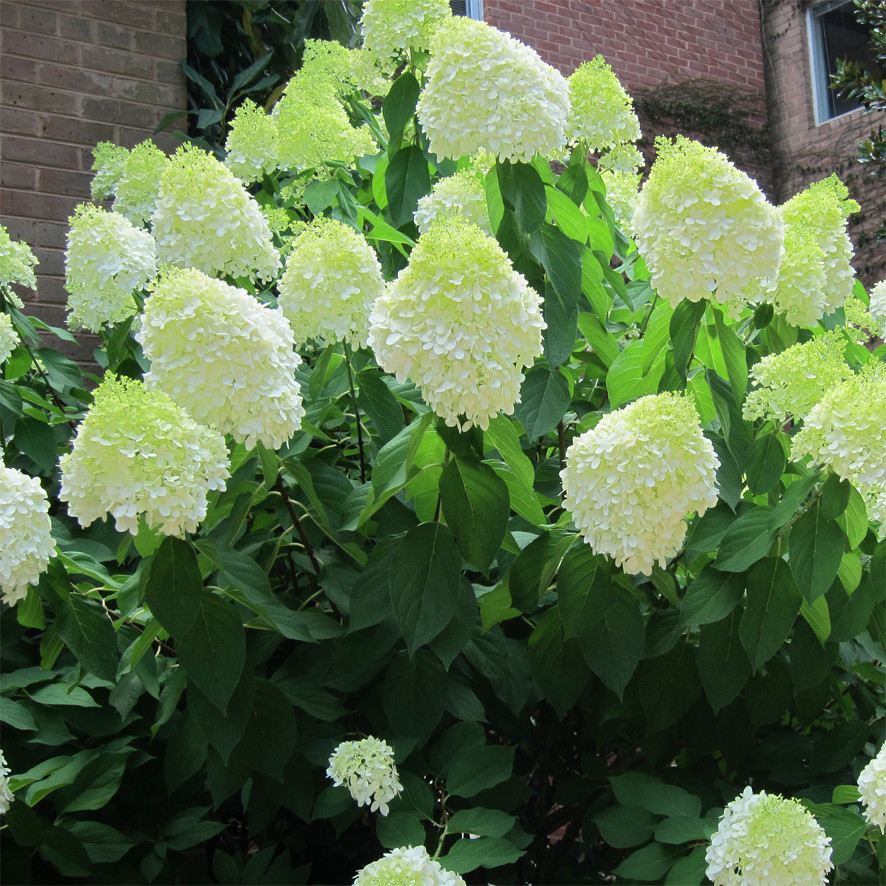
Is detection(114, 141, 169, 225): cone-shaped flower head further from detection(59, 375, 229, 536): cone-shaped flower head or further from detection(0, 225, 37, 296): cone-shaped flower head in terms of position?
detection(59, 375, 229, 536): cone-shaped flower head

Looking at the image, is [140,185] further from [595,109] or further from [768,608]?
[768,608]

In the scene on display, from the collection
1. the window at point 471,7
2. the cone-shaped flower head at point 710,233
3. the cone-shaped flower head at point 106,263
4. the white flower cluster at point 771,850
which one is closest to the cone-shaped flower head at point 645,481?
the cone-shaped flower head at point 710,233

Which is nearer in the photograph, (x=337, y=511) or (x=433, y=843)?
(x=433, y=843)

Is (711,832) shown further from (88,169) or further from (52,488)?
(88,169)

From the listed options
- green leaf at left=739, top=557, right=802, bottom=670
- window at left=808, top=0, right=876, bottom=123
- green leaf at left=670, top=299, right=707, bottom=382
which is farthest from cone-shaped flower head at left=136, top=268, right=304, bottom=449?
window at left=808, top=0, right=876, bottom=123

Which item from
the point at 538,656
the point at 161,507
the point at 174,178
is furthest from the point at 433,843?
the point at 174,178

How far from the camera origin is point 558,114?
1.50 m

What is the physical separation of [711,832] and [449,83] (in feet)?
3.79

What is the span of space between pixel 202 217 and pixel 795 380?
36.9 inches

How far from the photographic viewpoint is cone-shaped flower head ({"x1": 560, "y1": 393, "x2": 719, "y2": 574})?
1223 mm

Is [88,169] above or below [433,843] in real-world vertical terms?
above

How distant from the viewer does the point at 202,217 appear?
1.53 m

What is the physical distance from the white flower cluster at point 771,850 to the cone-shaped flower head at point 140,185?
69.7 inches

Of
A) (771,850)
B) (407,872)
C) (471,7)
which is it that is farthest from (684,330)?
(471,7)
